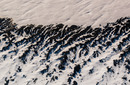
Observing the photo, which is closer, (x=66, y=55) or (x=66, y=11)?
(x=66, y=55)

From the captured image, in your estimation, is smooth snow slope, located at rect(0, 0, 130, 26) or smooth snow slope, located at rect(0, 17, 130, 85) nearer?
smooth snow slope, located at rect(0, 17, 130, 85)

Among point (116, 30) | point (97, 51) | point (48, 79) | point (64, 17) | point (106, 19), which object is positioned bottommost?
point (48, 79)

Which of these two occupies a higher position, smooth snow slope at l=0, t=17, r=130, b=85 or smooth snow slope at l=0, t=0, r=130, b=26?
smooth snow slope at l=0, t=0, r=130, b=26

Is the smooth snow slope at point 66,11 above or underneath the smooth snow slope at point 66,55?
above

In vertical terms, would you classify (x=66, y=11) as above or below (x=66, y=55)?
above

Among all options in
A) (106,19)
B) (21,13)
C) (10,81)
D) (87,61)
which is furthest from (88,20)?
(10,81)

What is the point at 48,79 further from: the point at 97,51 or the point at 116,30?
the point at 116,30

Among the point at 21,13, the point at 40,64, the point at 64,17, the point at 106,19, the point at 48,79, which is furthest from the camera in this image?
the point at 21,13

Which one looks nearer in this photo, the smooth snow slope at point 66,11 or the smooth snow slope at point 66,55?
the smooth snow slope at point 66,55
